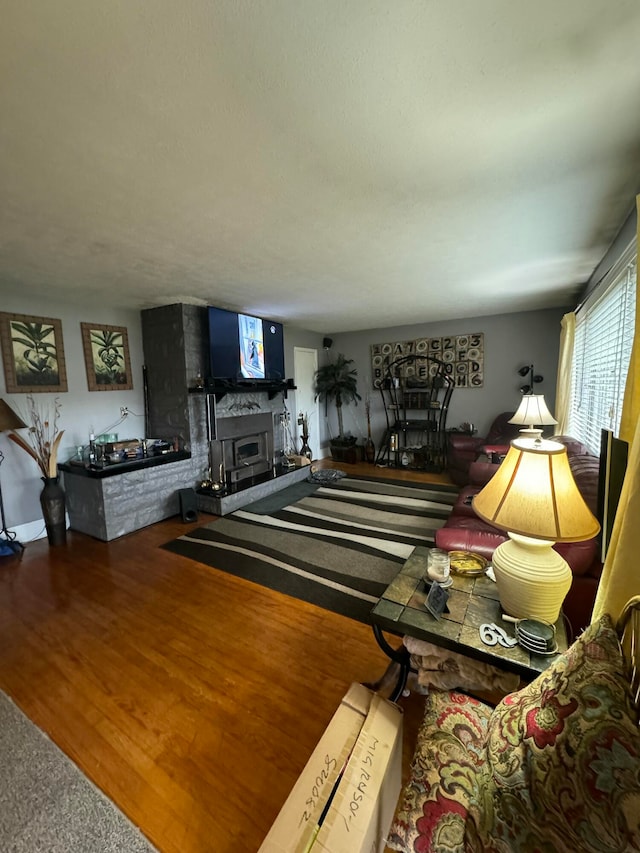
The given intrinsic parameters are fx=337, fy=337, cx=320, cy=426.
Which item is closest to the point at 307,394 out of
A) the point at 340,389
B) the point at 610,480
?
Answer: the point at 340,389

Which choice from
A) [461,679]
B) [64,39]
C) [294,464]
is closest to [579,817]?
[461,679]

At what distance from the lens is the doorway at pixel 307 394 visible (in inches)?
236

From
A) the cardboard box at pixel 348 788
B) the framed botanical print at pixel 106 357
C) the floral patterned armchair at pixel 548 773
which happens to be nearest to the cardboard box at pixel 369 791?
the cardboard box at pixel 348 788

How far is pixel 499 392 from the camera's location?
5.25 m

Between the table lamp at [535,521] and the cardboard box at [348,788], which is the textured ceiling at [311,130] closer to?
the table lamp at [535,521]

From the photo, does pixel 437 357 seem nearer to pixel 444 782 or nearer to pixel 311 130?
pixel 311 130

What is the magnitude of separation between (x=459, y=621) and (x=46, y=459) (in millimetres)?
3727

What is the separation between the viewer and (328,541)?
10.1 ft

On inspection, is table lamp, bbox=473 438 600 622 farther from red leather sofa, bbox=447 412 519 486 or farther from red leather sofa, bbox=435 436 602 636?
red leather sofa, bbox=447 412 519 486

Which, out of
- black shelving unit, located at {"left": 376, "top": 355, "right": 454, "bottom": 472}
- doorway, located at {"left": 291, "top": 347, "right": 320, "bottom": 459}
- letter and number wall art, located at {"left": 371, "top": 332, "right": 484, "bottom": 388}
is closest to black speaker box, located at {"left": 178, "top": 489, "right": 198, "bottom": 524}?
doorway, located at {"left": 291, "top": 347, "right": 320, "bottom": 459}

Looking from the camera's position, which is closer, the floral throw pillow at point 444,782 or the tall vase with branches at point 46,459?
the floral throw pillow at point 444,782

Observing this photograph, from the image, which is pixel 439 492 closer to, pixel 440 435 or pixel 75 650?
pixel 440 435

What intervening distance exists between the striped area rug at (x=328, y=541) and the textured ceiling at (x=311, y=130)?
2375mm

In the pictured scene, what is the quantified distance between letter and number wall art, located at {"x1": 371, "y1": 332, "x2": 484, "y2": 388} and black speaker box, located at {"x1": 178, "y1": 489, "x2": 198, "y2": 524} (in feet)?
12.3
